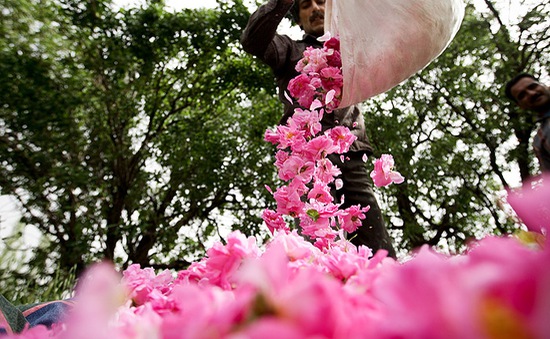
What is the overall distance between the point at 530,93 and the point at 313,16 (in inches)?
82.8

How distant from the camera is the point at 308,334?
0.20 meters

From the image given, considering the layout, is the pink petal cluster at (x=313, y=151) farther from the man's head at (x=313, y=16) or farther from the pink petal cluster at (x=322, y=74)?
the man's head at (x=313, y=16)

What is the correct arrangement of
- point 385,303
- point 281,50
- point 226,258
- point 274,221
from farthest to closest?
point 281,50, point 274,221, point 226,258, point 385,303

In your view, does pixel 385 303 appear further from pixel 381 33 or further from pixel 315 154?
pixel 381 33

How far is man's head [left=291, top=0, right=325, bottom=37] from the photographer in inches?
92.5

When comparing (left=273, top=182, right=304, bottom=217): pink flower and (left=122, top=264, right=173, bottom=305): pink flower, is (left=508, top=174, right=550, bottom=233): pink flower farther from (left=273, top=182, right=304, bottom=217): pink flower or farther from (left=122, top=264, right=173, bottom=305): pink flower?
(left=273, top=182, right=304, bottom=217): pink flower

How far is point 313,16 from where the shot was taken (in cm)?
Result: 236

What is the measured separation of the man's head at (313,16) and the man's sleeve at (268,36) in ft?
0.62

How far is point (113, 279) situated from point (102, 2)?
6512mm

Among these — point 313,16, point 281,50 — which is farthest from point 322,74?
point 313,16

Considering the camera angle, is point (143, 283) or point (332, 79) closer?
point (143, 283)

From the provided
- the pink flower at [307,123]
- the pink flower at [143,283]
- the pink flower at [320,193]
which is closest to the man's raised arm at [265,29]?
the pink flower at [307,123]

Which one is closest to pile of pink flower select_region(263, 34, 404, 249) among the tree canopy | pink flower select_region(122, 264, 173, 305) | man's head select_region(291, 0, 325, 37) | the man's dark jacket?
the man's dark jacket

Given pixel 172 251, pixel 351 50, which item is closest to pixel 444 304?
pixel 351 50
